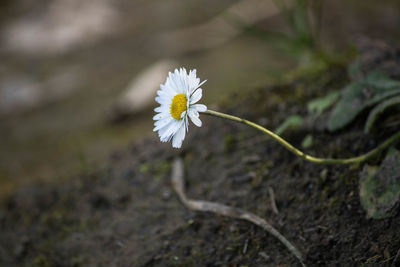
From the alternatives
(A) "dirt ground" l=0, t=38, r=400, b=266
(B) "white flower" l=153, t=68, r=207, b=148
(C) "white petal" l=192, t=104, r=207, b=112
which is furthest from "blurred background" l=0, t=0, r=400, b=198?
(C) "white petal" l=192, t=104, r=207, b=112

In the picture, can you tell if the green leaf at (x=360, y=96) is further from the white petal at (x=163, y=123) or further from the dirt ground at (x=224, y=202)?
the white petal at (x=163, y=123)

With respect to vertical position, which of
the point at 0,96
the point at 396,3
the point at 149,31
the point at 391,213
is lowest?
the point at 391,213

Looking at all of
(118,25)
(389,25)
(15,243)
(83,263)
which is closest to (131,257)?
(83,263)

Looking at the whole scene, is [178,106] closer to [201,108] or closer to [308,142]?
[201,108]

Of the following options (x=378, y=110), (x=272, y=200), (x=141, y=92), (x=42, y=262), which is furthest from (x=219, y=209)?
(x=141, y=92)

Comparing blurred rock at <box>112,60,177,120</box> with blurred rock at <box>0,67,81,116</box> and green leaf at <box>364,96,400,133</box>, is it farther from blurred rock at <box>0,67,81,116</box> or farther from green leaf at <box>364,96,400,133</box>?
green leaf at <box>364,96,400,133</box>

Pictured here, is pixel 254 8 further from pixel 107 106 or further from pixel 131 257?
pixel 131 257
